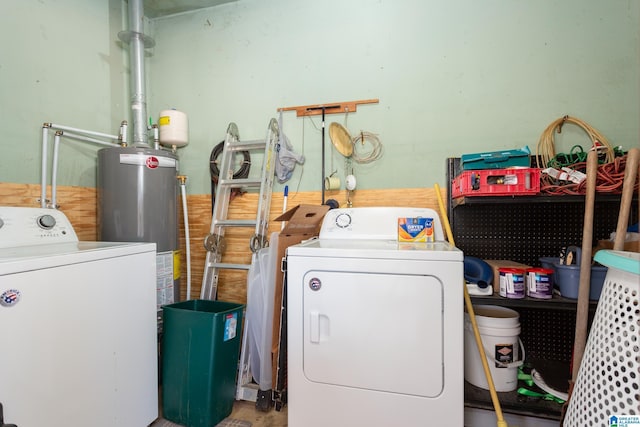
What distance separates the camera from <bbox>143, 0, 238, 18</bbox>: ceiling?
2244 millimetres

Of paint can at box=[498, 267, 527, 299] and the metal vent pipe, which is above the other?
the metal vent pipe

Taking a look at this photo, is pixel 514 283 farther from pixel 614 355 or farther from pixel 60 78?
pixel 60 78

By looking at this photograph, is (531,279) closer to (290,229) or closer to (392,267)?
(392,267)

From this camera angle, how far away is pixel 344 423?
48.9 inches

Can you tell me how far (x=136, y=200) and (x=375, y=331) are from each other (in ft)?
5.20

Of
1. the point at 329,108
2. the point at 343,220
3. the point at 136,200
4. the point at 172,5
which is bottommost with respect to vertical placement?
the point at 343,220

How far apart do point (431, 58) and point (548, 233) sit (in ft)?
4.23

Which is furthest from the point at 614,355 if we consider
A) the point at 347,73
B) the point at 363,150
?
the point at 347,73

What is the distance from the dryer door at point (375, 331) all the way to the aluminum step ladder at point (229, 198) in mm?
789

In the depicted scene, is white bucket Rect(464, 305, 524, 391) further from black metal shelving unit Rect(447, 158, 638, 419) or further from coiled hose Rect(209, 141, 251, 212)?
coiled hose Rect(209, 141, 251, 212)

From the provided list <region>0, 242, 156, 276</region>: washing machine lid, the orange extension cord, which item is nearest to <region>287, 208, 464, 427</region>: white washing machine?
the orange extension cord

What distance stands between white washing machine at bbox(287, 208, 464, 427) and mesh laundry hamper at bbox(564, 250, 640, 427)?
0.36 meters

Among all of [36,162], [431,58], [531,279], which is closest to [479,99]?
[431,58]

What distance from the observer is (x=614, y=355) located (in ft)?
2.73
